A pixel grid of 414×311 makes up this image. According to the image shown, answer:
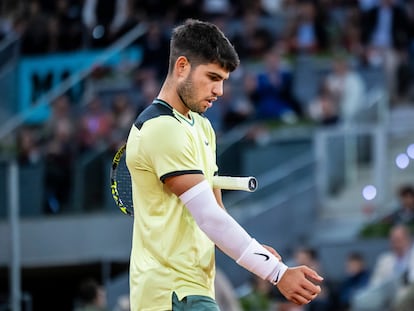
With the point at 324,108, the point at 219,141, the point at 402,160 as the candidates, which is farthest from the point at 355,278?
the point at 324,108

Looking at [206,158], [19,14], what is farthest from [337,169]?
[206,158]

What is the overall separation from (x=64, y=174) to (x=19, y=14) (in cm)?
560

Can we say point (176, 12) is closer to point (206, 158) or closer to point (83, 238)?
point (83, 238)

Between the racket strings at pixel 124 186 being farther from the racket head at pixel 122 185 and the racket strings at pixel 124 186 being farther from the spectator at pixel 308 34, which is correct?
the spectator at pixel 308 34

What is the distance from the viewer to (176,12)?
20.7 m

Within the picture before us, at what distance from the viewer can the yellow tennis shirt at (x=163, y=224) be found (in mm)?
6324

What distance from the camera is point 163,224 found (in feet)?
20.9

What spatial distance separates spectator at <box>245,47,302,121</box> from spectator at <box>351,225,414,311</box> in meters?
2.98

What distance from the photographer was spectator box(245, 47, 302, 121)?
17734 millimetres

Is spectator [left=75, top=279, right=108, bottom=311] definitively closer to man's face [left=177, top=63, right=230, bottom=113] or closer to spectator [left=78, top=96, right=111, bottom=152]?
spectator [left=78, top=96, right=111, bottom=152]

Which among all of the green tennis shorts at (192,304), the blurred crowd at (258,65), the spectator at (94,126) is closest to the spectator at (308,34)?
the blurred crowd at (258,65)

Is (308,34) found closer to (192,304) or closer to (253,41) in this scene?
(253,41)

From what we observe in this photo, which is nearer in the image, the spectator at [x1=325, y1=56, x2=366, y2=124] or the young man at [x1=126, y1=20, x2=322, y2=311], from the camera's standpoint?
the young man at [x1=126, y1=20, x2=322, y2=311]

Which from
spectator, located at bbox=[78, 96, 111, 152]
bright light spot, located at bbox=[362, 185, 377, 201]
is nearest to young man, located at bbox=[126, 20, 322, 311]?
bright light spot, located at bbox=[362, 185, 377, 201]
